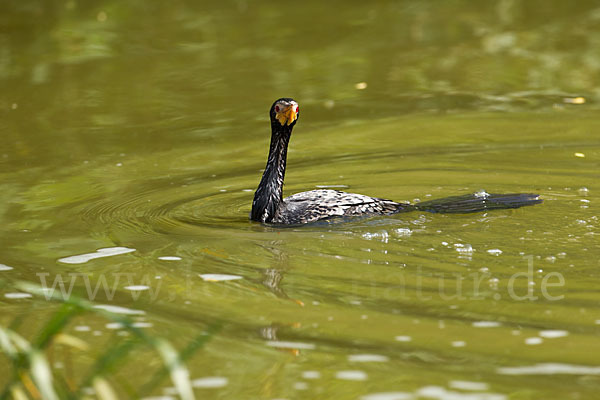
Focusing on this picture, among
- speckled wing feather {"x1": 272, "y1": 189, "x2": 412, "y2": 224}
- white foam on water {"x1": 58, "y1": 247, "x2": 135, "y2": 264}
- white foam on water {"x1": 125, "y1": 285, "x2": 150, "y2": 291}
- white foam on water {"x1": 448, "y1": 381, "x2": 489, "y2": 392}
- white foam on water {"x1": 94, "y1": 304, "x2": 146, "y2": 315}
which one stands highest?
speckled wing feather {"x1": 272, "y1": 189, "x2": 412, "y2": 224}

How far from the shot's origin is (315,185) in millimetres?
10227

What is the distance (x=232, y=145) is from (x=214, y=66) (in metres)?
4.99

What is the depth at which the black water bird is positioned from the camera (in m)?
8.45

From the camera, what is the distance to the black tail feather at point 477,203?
8.57 metres

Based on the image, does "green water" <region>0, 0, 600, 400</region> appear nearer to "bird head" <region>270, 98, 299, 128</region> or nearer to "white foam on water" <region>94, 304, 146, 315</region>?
"white foam on water" <region>94, 304, 146, 315</region>

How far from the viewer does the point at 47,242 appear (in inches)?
324

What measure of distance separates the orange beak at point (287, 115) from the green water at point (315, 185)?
0.98m

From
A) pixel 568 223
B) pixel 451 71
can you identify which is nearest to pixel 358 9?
pixel 451 71

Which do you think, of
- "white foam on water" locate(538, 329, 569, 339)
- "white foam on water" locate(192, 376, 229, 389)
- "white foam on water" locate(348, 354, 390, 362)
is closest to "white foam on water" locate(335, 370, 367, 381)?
"white foam on water" locate(348, 354, 390, 362)

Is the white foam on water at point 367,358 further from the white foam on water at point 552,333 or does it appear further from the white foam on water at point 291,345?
the white foam on water at point 552,333

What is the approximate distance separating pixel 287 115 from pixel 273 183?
645 millimetres

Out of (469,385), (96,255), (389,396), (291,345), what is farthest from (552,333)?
(96,255)

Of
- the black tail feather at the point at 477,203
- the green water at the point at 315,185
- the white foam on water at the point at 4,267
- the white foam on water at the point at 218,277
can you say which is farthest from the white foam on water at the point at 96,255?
the black tail feather at the point at 477,203

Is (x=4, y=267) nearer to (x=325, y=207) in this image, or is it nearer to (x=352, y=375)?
(x=325, y=207)
